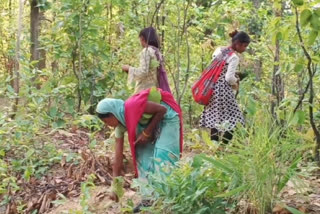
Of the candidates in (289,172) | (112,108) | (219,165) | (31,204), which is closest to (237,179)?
(219,165)

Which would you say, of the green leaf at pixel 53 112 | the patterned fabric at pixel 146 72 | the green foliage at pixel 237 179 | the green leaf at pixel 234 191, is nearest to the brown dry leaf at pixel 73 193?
the green leaf at pixel 53 112

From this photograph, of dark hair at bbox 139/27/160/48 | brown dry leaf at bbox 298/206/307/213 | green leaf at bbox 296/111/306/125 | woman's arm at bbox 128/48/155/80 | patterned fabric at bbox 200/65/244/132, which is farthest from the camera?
patterned fabric at bbox 200/65/244/132

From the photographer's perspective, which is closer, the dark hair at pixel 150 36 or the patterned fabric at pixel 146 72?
the dark hair at pixel 150 36

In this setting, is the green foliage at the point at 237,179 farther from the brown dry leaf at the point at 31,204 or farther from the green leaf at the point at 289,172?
the brown dry leaf at the point at 31,204

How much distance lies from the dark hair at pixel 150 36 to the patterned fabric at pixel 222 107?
2.70ft

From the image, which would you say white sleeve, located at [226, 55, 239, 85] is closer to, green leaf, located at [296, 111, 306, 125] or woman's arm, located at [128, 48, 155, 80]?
woman's arm, located at [128, 48, 155, 80]

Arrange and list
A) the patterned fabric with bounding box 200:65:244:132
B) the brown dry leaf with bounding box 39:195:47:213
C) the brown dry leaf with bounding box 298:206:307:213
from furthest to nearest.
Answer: the patterned fabric with bounding box 200:65:244:132 < the brown dry leaf with bounding box 39:195:47:213 < the brown dry leaf with bounding box 298:206:307:213

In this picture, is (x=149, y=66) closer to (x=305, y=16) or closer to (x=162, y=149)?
(x=162, y=149)

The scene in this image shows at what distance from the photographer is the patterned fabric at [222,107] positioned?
542 centimetres

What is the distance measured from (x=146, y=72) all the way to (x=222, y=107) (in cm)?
93

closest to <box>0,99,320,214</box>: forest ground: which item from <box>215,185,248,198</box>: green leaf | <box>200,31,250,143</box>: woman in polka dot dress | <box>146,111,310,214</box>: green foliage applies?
<box>200,31,250,143</box>: woman in polka dot dress

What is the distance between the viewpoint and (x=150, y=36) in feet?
16.4

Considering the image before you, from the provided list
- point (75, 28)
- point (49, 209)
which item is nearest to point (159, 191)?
point (49, 209)

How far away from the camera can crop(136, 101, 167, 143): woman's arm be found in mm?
3789
